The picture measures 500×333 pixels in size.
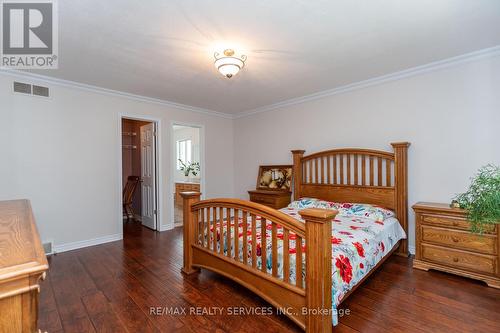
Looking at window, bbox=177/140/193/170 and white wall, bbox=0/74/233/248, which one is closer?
white wall, bbox=0/74/233/248

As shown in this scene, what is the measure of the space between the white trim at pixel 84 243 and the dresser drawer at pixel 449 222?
4.31 metres

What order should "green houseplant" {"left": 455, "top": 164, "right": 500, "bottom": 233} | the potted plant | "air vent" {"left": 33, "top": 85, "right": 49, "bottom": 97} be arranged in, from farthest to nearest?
the potted plant
"air vent" {"left": 33, "top": 85, "right": 49, "bottom": 97}
"green houseplant" {"left": 455, "top": 164, "right": 500, "bottom": 233}

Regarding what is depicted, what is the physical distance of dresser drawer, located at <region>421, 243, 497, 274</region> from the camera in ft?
8.06

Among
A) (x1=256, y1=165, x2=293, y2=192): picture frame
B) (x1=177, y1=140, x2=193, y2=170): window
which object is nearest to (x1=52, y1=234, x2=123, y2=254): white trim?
(x1=256, y1=165, x2=293, y2=192): picture frame

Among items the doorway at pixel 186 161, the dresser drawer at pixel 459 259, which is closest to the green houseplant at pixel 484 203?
the dresser drawer at pixel 459 259

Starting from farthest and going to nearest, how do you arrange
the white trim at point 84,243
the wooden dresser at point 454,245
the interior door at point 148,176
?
the interior door at point 148,176 < the white trim at point 84,243 < the wooden dresser at point 454,245

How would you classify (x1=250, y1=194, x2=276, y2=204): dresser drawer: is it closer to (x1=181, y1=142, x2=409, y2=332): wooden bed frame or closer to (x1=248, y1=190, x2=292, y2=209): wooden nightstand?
(x1=248, y1=190, x2=292, y2=209): wooden nightstand

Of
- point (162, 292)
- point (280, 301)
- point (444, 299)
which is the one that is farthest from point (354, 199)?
point (162, 292)

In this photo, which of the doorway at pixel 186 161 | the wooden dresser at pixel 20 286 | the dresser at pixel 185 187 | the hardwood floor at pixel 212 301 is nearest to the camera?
the wooden dresser at pixel 20 286

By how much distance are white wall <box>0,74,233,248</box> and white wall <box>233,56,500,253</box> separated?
10.3ft

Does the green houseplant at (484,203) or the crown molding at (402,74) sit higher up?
the crown molding at (402,74)

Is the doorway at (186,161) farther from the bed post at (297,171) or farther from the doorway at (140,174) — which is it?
the bed post at (297,171)

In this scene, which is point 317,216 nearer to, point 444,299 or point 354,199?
point 444,299

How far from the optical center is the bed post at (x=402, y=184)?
3186 mm
